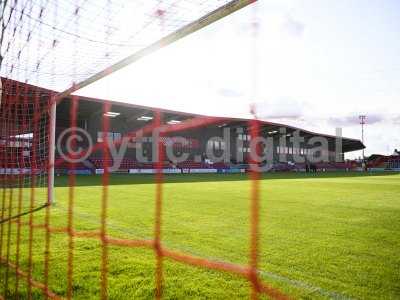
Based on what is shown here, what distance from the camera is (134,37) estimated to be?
127 inches

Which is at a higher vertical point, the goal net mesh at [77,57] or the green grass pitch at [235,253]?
the goal net mesh at [77,57]

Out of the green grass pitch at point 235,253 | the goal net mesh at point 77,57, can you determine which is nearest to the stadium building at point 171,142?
the goal net mesh at point 77,57

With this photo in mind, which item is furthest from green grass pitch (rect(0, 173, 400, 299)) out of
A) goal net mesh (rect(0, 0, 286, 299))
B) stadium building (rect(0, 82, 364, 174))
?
stadium building (rect(0, 82, 364, 174))

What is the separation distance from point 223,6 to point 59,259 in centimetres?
281

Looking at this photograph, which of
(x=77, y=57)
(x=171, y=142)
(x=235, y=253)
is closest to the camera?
(x=235, y=253)

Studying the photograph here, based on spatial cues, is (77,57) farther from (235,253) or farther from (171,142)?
(171,142)

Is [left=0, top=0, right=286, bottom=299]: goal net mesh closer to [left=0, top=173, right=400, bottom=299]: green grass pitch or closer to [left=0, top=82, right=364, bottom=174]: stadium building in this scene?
[left=0, top=173, right=400, bottom=299]: green grass pitch

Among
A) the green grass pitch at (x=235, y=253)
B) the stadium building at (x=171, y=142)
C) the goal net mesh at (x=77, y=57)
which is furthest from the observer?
the stadium building at (x=171, y=142)

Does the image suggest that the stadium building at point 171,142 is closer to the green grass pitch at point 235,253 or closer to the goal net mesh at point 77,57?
the goal net mesh at point 77,57

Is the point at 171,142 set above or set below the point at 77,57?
above

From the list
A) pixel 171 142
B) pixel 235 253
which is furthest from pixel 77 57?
pixel 171 142

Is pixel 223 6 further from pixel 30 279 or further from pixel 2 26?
pixel 2 26

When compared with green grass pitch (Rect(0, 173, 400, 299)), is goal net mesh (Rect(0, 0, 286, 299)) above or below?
above

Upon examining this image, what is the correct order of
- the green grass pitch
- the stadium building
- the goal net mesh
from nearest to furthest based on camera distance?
1. the goal net mesh
2. the green grass pitch
3. the stadium building
